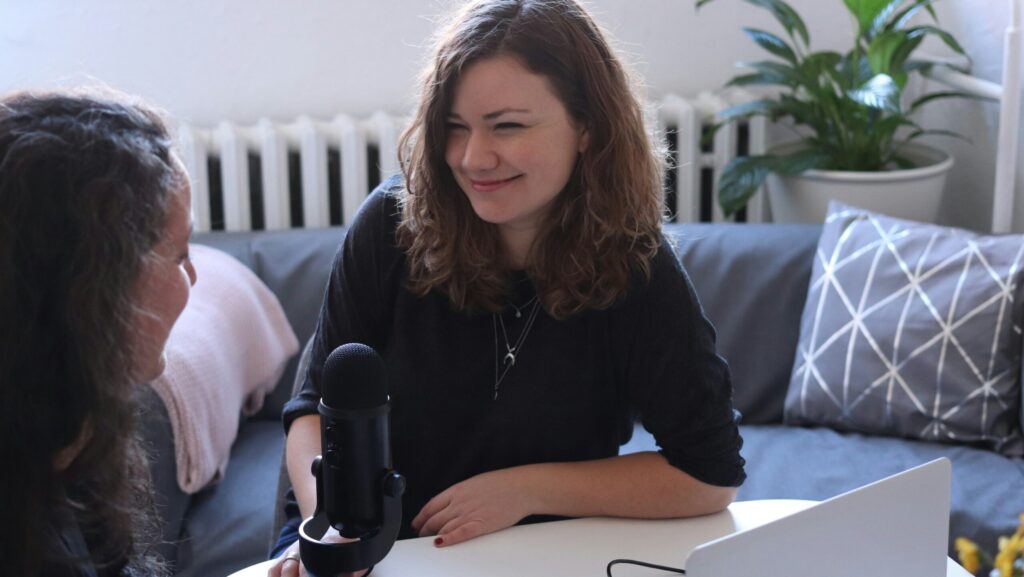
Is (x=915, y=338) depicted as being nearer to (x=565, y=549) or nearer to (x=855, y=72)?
(x=855, y=72)

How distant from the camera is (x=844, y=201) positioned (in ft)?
9.19

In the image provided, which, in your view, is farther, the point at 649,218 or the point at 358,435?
the point at 649,218

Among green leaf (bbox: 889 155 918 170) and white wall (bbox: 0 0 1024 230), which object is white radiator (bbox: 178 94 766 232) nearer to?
white wall (bbox: 0 0 1024 230)

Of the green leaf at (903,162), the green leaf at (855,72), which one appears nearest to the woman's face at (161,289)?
the green leaf at (855,72)

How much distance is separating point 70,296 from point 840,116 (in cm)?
220

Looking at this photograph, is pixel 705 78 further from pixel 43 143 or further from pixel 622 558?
pixel 43 143

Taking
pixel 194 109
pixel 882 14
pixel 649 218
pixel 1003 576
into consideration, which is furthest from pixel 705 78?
pixel 1003 576

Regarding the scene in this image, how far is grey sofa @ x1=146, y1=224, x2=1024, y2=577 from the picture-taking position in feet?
6.90

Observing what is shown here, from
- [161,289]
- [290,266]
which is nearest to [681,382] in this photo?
[161,289]

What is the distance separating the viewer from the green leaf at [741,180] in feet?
9.15

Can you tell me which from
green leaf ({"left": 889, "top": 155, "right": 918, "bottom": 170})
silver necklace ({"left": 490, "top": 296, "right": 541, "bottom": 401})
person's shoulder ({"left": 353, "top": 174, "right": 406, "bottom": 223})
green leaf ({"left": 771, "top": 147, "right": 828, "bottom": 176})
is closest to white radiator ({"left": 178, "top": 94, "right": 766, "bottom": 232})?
green leaf ({"left": 771, "top": 147, "right": 828, "bottom": 176})

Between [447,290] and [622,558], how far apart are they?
0.44m

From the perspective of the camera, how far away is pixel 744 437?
2.41 metres

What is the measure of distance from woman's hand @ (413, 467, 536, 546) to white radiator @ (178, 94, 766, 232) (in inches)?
58.7
